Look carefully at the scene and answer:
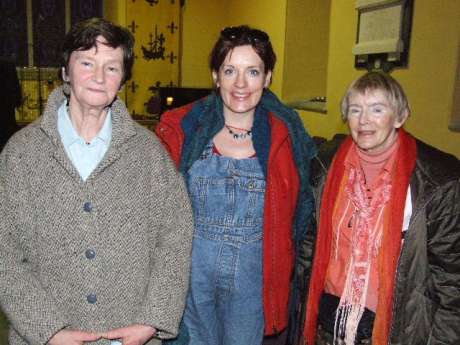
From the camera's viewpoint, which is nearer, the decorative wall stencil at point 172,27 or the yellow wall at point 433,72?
the yellow wall at point 433,72

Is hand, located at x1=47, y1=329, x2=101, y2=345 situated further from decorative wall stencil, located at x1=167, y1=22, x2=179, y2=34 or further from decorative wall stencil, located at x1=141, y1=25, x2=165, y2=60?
decorative wall stencil, located at x1=167, y1=22, x2=179, y2=34

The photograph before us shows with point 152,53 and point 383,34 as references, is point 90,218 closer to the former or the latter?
point 383,34

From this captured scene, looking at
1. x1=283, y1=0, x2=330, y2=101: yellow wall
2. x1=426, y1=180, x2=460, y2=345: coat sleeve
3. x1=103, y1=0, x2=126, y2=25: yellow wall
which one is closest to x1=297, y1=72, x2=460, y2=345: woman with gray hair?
x1=426, y1=180, x2=460, y2=345: coat sleeve

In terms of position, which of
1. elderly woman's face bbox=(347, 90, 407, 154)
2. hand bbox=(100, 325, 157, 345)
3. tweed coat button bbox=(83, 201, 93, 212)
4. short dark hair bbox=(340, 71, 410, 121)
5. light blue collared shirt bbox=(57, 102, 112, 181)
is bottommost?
hand bbox=(100, 325, 157, 345)

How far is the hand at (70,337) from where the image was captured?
1227mm

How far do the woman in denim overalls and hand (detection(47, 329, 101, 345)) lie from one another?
413 mm

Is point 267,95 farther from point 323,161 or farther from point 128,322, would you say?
point 128,322

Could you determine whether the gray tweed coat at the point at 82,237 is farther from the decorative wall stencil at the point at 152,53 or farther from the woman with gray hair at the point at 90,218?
the decorative wall stencil at the point at 152,53

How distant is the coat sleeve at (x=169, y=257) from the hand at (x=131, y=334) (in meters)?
0.02

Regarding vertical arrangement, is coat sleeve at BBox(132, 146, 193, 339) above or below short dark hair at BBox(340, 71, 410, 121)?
below

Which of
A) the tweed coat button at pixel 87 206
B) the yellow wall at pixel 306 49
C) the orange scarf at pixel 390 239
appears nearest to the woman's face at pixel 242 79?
the orange scarf at pixel 390 239

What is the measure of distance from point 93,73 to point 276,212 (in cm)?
70

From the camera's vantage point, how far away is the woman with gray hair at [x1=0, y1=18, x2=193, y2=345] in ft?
4.00

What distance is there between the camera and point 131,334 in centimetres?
129
